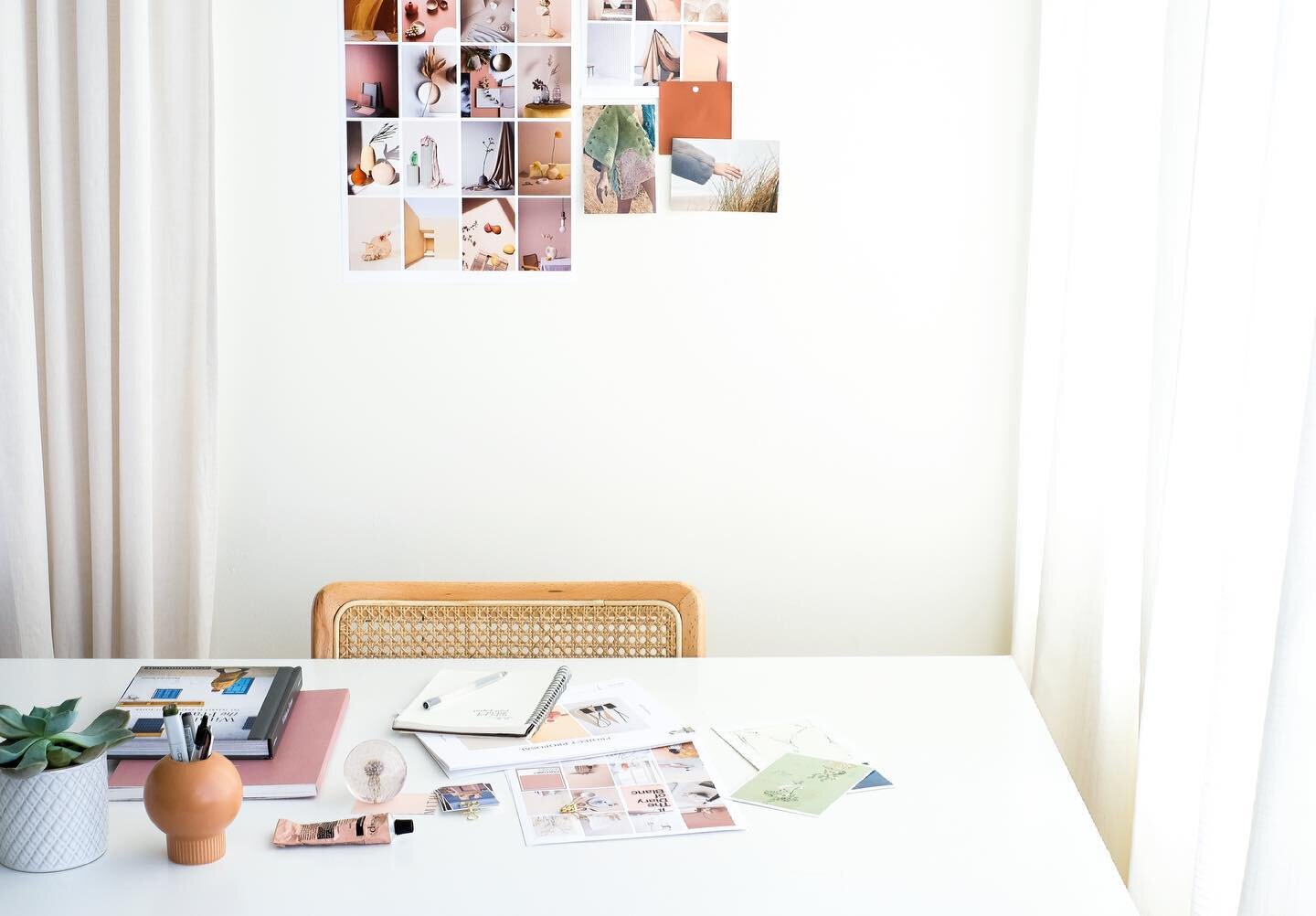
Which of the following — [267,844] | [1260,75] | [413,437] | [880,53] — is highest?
[880,53]

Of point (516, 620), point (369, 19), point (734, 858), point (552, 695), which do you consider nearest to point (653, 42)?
point (369, 19)

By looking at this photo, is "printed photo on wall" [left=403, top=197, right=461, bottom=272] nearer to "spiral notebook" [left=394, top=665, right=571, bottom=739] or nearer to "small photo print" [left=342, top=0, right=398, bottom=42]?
Result: "small photo print" [left=342, top=0, right=398, bottom=42]

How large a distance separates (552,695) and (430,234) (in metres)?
1.06

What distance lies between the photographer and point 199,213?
2.16 m

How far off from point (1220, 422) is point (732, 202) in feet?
3.39

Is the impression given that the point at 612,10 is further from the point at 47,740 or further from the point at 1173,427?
the point at 47,740

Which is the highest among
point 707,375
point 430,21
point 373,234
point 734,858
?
point 430,21

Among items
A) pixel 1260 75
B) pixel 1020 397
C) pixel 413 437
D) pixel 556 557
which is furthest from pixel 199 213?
pixel 1260 75

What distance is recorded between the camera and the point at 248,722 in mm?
1376

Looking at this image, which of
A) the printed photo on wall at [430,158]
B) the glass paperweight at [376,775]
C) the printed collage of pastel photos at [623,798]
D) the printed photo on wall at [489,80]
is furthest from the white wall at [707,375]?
the glass paperweight at [376,775]

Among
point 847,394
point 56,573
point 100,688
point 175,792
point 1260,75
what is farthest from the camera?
point 847,394

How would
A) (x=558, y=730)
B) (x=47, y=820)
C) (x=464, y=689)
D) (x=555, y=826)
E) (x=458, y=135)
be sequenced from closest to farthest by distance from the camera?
(x=47, y=820) < (x=555, y=826) < (x=558, y=730) < (x=464, y=689) < (x=458, y=135)

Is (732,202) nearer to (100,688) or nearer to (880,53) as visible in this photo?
(880,53)

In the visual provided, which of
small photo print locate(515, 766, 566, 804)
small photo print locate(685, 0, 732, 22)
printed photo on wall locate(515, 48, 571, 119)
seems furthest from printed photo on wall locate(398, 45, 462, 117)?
small photo print locate(515, 766, 566, 804)
